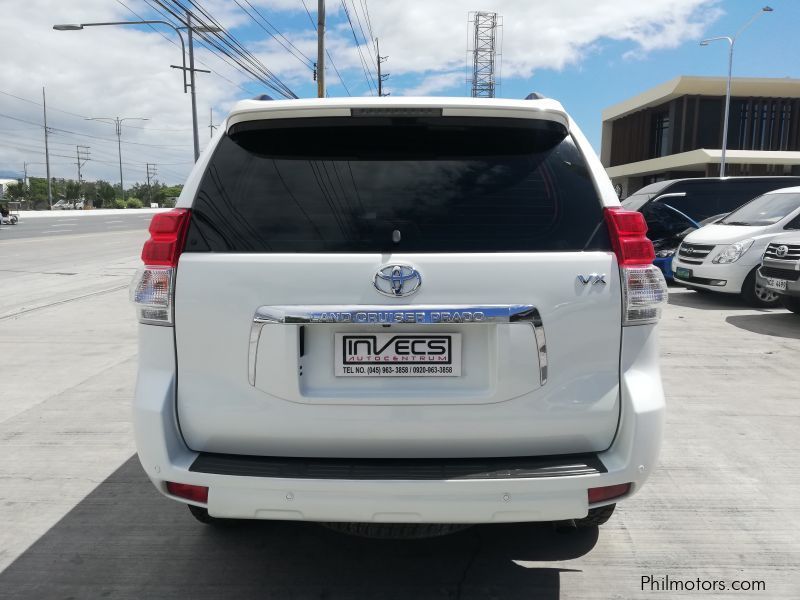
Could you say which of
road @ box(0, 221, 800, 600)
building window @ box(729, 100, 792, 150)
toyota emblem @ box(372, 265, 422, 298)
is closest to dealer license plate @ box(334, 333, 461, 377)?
toyota emblem @ box(372, 265, 422, 298)

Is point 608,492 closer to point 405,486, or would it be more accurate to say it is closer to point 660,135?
point 405,486

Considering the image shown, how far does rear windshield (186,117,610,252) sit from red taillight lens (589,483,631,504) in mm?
845

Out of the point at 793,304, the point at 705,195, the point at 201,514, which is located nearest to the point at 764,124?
the point at 705,195

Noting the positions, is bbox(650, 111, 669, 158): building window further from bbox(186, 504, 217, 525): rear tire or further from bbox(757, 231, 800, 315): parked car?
bbox(186, 504, 217, 525): rear tire

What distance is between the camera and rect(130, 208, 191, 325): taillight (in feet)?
7.86

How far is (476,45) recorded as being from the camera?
94.4 m

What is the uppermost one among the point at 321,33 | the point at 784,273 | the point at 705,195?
the point at 321,33

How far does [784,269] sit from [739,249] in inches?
68.4

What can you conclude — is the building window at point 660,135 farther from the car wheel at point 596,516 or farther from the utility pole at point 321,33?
the car wheel at point 596,516

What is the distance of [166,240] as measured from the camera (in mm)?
2424

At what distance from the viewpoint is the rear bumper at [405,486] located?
7.30 ft

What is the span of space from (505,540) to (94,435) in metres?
2.87

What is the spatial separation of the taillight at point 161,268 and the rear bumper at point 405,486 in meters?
0.09

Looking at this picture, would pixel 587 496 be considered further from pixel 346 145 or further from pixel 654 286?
pixel 346 145
